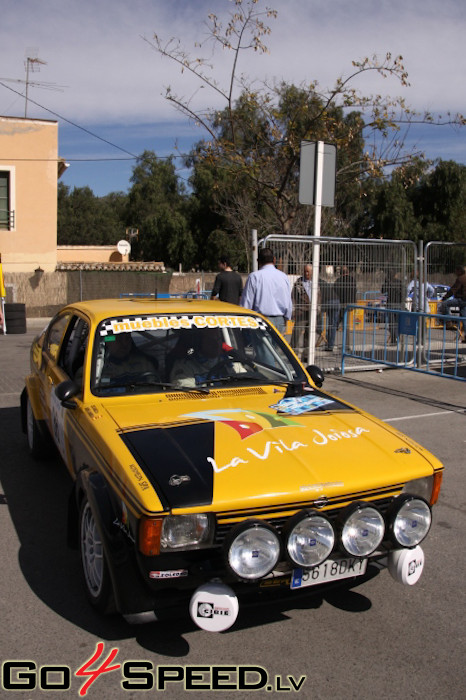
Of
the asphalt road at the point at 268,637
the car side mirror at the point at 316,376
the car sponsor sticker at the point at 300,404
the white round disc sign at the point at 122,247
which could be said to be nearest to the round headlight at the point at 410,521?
the asphalt road at the point at 268,637

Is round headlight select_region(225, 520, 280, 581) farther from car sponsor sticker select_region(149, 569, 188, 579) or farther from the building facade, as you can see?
the building facade

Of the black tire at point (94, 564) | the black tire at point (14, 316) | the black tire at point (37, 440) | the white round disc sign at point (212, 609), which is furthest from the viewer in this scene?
the black tire at point (14, 316)

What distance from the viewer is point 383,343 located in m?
10.5

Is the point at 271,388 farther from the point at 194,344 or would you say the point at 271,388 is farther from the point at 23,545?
the point at 23,545

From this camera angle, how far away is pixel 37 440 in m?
5.64

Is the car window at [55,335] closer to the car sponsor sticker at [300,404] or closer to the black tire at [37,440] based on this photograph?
the black tire at [37,440]

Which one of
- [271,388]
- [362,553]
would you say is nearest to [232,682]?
[362,553]

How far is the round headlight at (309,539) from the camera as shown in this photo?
291cm

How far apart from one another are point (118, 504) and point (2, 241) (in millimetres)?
21591

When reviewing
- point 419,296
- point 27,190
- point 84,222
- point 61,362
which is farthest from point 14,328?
point 84,222

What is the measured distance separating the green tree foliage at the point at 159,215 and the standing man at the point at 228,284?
89.4ft

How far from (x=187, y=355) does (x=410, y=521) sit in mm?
1909
